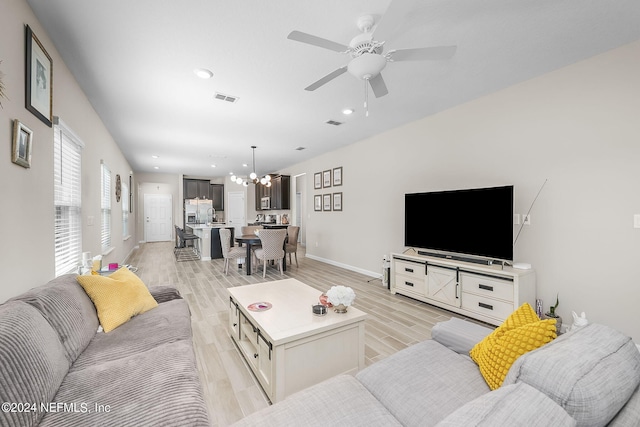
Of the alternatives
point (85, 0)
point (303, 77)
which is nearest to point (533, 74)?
point (303, 77)

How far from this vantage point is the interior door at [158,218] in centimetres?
1002

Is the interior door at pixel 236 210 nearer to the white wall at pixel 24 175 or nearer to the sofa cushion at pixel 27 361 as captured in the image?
the white wall at pixel 24 175

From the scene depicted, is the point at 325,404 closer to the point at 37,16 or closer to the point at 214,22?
the point at 214,22

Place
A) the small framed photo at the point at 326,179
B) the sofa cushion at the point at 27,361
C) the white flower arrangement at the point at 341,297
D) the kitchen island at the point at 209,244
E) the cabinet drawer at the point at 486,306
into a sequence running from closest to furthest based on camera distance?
1. the sofa cushion at the point at 27,361
2. the white flower arrangement at the point at 341,297
3. the cabinet drawer at the point at 486,306
4. the small framed photo at the point at 326,179
5. the kitchen island at the point at 209,244

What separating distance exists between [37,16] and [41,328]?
230 cm

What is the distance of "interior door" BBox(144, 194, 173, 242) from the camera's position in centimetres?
1002

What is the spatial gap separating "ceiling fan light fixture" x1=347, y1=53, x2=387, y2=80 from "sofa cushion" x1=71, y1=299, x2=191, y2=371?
222 centimetres

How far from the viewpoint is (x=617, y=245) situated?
2.40 m

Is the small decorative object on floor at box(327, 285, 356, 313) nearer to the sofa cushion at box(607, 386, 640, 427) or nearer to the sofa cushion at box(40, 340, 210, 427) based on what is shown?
the sofa cushion at box(40, 340, 210, 427)

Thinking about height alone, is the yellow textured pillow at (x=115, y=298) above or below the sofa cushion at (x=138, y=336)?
above

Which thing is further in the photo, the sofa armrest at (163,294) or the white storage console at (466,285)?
the white storage console at (466,285)

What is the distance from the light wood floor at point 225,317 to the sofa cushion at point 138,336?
1.66ft

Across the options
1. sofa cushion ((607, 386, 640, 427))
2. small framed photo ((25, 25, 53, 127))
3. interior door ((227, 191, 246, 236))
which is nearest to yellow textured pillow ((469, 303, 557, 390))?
sofa cushion ((607, 386, 640, 427))

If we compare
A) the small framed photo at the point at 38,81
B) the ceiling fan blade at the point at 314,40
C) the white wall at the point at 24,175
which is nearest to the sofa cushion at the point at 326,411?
the white wall at the point at 24,175
